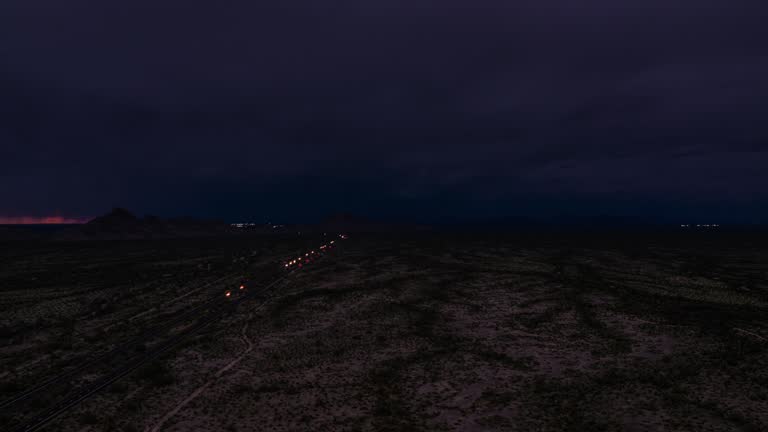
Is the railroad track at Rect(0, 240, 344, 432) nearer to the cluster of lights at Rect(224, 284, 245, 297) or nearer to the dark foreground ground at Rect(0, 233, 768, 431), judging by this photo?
the dark foreground ground at Rect(0, 233, 768, 431)

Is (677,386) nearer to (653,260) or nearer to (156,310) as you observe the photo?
(156,310)

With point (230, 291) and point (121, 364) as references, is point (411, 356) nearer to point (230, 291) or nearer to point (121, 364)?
point (121, 364)

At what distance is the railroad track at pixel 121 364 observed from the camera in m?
25.1

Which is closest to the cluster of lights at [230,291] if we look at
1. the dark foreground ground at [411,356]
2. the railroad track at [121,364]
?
the dark foreground ground at [411,356]

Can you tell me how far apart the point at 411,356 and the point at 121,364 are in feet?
78.6

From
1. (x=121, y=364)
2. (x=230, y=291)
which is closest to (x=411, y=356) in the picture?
(x=121, y=364)

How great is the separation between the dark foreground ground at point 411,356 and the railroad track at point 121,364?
0.70 m

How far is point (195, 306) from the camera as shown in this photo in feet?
184

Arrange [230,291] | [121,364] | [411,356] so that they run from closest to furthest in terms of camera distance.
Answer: [121,364] → [411,356] → [230,291]

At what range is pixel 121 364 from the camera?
111 feet

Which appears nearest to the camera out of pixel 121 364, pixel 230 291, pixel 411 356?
pixel 121 364

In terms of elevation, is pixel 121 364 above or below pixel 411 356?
above

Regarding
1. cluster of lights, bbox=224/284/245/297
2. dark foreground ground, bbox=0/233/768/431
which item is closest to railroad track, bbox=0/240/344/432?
dark foreground ground, bbox=0/233/768/431

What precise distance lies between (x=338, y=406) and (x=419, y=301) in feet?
103
